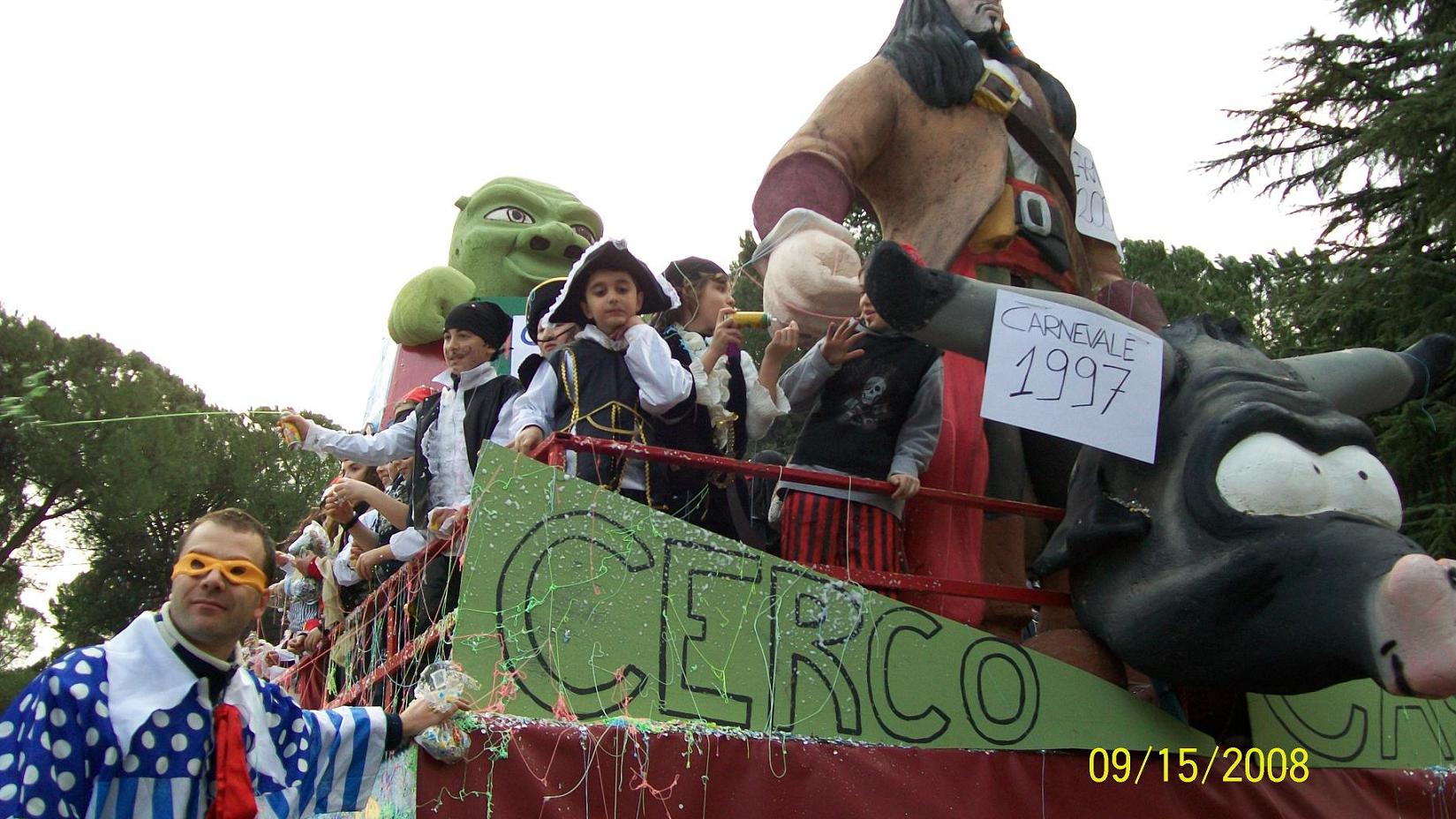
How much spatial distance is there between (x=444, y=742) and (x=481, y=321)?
7.17 feet

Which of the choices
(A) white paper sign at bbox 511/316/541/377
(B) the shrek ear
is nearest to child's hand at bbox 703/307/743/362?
(B) the shrek ear

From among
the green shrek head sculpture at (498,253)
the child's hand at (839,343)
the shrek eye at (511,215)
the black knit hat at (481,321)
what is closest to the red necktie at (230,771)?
the child's hand at (839,343)

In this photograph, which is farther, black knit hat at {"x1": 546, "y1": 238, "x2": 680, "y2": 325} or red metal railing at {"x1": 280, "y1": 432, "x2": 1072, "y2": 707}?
black knit hat at {"x1": 546, "y1": 238, "x2": 680, "y2": 325}

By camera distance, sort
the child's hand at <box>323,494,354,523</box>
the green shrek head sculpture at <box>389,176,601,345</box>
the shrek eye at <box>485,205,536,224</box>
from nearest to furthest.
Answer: the child's hand at <box>323,494,354,523</box> → the green shrek head sculpture at <box>389,176,601,345</box> → the shrek eye at <box>485,205,536,224</box>

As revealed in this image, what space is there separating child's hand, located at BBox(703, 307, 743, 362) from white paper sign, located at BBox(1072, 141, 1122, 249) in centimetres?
154

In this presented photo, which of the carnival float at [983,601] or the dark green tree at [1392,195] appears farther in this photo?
the dark green tree at [1392,195]

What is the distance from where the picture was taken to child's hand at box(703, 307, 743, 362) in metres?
3.96

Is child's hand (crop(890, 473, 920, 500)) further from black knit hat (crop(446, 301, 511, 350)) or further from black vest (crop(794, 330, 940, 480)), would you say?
black knit hat (crop(446, 301, 511, 350))

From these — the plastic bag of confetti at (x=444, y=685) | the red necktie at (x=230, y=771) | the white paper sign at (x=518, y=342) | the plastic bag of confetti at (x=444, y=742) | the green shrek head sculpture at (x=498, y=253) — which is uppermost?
the green shrek head sculpture at (x=498, y=253)

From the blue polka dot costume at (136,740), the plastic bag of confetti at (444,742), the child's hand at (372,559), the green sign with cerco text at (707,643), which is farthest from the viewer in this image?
the child's hand at (372,559)

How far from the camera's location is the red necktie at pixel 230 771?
87.0 inches

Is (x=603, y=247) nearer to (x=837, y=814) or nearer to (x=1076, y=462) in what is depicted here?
(x=1076, y=462)
